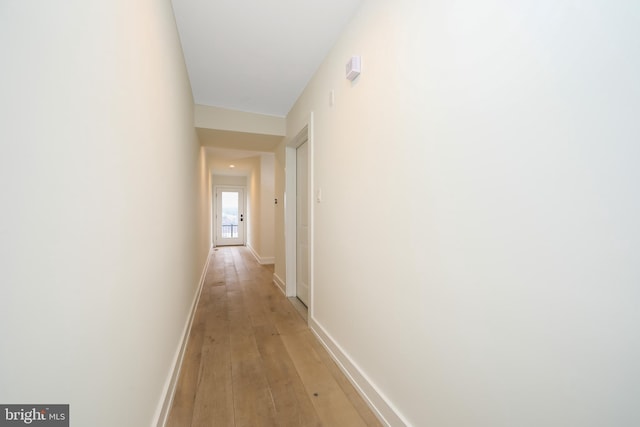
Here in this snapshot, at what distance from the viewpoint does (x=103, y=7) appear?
71 centimetres

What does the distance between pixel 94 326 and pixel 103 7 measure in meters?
0.87

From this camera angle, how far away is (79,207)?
616 millimetres

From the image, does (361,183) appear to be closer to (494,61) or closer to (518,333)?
(494,61)

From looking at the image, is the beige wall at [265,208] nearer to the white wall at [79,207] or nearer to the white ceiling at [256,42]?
the white ceiling at [256,42]

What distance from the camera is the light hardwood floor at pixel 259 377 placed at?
4.71 feet

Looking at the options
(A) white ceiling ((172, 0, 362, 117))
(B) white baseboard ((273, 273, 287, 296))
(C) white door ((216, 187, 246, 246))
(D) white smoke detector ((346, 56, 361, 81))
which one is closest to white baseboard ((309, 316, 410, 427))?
(B) white baseboard ((273, 273, 287, 296))

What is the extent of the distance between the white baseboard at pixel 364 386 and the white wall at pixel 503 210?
3 cm

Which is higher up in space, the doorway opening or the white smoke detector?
the white smoke detector

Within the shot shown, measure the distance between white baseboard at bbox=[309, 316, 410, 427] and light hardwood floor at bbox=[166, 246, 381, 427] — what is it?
0.14 feet

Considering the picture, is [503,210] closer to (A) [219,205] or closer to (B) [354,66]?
(B) [354,66]

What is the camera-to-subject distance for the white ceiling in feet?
5.43

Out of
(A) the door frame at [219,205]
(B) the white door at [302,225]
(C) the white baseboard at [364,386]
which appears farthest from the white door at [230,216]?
(C) the white baseboard at [364,386]

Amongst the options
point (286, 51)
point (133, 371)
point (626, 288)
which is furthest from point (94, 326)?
point (286, 51)

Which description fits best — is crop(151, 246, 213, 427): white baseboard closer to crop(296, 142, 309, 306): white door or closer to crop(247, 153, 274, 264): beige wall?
crop(296, 142, 309, 306): white door
